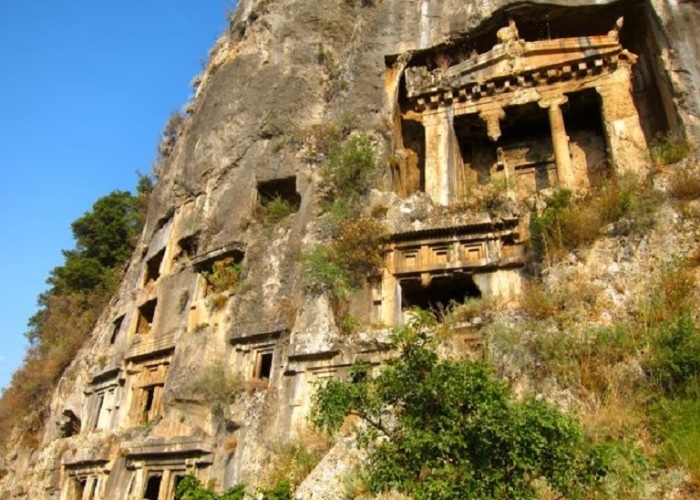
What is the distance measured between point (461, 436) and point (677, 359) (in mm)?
3670

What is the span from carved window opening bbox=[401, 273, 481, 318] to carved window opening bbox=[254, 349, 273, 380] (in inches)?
119

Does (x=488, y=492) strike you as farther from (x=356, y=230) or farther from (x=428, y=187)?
(x=428, y=187)

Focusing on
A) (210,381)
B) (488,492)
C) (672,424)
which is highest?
(210,381)

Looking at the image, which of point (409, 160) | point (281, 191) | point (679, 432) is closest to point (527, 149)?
point (409, 160)

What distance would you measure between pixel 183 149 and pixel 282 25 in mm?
4720

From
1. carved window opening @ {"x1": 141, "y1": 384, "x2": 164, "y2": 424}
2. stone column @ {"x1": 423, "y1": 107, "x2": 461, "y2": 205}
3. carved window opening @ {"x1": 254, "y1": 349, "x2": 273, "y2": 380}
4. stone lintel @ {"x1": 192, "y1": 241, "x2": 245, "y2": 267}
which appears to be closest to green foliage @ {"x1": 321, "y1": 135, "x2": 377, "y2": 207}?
stone column @ {"x1": 423, "y1": 107, "x2": 461, "y2": 205}

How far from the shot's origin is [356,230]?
40.9 feet

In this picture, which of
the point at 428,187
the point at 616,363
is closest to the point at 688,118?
the point at 428,187

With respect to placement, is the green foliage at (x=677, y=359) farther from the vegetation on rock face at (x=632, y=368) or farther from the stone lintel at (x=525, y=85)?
the stone lintel at (x=525, y=85)

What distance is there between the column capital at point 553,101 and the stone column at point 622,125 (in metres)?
0.78

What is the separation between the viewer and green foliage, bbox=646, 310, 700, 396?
7008mm

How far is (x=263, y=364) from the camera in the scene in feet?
42.7

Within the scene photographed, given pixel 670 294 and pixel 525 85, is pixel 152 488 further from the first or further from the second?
pixel 525 85

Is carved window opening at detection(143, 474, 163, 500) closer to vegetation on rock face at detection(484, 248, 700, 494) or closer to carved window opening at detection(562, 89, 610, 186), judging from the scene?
vegetation on rock face at detection(484, 248, 700, 494)
